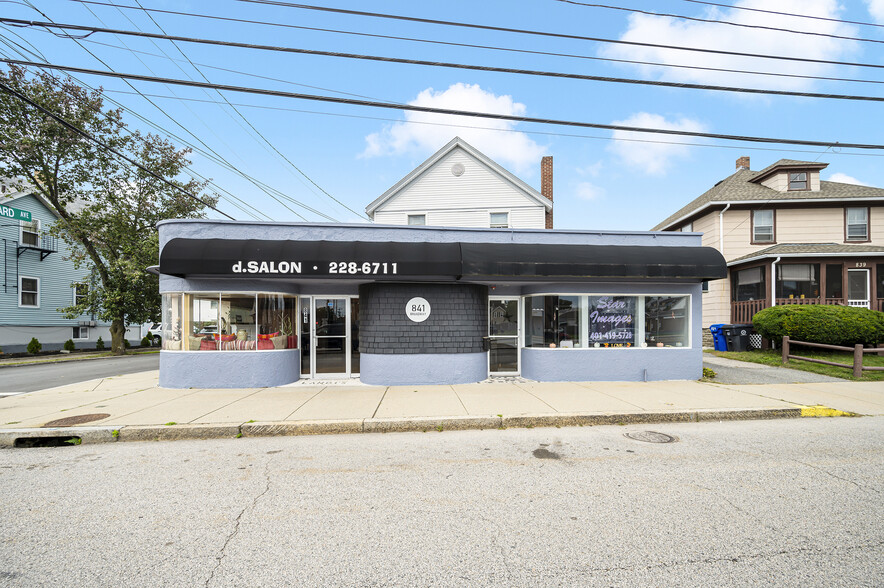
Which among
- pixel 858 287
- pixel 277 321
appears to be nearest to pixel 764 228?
pixel 858 287

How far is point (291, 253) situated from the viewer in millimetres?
9141

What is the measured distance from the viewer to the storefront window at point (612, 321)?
10.7 meters

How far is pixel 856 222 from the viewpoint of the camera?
19.8 meters

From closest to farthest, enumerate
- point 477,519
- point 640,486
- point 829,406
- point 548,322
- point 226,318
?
point 477,519 → point 640,486 → point 829,406 → point 226,318 → point 548,322

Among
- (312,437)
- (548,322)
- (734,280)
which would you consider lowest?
(312,437)

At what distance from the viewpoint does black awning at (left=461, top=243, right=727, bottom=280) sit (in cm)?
943

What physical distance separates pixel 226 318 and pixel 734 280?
71.7ft

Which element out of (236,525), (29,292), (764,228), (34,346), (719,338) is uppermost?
(764,228)

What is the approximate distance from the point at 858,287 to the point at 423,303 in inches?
815

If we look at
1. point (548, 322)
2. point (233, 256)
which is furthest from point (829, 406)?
point (233, 256)

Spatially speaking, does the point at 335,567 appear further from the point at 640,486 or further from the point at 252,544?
the point at 640,486

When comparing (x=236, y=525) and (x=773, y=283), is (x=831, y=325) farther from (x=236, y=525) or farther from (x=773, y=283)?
(x=236, y=525)

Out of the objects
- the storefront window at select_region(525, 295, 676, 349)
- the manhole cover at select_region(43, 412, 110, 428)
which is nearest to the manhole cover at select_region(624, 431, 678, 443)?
the storefront window at select_region(525, 295, 676, 349)

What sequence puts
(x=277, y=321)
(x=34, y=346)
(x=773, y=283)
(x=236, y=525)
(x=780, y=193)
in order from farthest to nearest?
(x=34, y=346) → (x=780, y=193) → (x=773, y=283) → (x=277, y=321) → (x=236, y=525)
